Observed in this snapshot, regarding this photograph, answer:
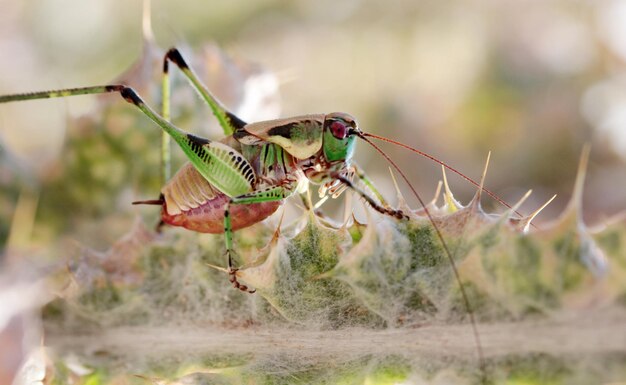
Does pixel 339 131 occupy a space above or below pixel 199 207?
above

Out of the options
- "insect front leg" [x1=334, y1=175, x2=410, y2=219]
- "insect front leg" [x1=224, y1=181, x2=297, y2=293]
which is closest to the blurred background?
"insect front leg" [x1=224, y1=181, x2=297, y2=293]

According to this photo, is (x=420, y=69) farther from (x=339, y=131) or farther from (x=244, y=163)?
(x=244, y=163)

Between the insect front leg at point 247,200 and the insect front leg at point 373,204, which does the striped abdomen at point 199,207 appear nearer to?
the insect front leg at point 247,200

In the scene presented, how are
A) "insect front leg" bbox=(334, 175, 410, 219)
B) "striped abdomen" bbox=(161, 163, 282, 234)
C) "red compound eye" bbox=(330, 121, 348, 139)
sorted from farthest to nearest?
"red compound eye" bbox=(330, 121, 348, 139), "striped abdomen" bbox=(161, 163, 282, 234), "insect front leg" bbox=(334, 175, 410, 219)

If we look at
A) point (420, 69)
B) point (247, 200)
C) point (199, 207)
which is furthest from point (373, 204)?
point (420, 69)

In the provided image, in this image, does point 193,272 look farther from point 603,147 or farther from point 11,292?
point 603,147

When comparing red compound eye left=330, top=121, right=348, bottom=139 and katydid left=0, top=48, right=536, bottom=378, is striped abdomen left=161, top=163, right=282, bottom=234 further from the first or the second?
red compound eye left=330, top=121, right=348, bottom=139

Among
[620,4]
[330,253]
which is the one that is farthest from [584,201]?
[330,253]
